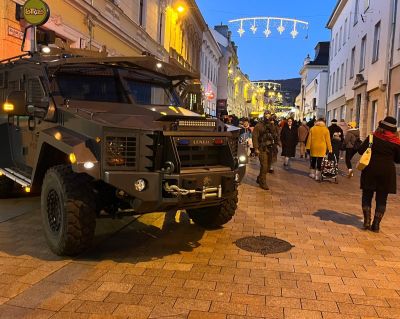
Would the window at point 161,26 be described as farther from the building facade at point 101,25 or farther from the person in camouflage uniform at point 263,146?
the person in camouflage uniform at point 263,146

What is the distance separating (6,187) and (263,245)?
459 centimetres

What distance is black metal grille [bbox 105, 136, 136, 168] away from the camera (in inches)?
189

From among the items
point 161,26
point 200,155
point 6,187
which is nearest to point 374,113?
point 161,26

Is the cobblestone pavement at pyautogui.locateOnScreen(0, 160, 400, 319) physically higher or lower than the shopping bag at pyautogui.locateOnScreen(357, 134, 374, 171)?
lower

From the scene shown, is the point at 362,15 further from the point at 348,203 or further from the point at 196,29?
the point at 348,203

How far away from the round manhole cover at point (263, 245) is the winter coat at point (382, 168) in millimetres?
1680

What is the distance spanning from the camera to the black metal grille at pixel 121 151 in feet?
15.8

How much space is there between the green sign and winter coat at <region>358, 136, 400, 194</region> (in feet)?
Result: 21.8

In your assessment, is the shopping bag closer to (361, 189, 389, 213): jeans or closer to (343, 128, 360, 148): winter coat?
(361, 189, 389, 213): jeans

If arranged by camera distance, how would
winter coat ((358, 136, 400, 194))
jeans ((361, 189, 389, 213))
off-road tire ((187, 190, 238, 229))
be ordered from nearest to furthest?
off-road tire ((187, 190, 238, 229)) < winter coat ((358, 136, 400, 194)) < jeans ((361, 189, 389, 213))

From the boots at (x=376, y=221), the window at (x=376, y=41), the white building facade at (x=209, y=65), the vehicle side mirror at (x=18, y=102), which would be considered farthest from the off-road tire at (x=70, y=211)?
the white building facade at (x=209, y=65)

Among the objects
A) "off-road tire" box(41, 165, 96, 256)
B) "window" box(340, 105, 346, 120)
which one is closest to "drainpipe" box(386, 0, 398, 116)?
"window" box(340, 105, 346, 120)

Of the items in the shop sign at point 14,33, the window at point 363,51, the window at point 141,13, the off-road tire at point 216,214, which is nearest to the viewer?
the off-road tire at point 216,214

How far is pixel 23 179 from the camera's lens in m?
6.35
